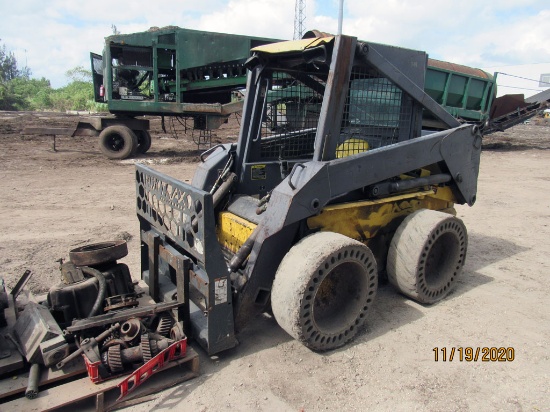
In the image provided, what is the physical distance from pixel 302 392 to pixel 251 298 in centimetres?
73

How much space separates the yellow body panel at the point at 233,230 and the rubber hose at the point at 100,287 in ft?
3.54

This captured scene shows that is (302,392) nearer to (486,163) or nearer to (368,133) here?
(368,133)

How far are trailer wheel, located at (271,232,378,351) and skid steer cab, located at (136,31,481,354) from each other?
10 mm

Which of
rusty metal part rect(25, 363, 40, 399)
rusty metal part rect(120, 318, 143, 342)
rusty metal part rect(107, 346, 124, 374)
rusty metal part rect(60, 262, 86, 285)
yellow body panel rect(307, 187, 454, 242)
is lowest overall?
rusty metal part rect(25, 363, 40, 399)

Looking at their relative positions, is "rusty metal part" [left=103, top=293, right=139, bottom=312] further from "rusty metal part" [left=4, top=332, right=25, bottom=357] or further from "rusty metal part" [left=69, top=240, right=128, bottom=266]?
"rusty metal part" [left=4, top=332, right=25, bottom=357]

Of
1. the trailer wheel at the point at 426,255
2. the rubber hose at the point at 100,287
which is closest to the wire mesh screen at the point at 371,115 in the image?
the trailer wheel at the point at 426,255

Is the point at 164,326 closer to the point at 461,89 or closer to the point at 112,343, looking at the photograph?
the point at 112,343

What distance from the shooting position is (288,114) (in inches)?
173

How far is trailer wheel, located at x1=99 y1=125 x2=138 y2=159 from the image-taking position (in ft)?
40.7

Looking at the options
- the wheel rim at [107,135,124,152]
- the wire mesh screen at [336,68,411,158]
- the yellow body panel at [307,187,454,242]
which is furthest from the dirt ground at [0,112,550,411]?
the wheel rim at [107,135,124,152]

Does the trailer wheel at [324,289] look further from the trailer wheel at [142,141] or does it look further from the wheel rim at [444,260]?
the trailer wheel at [142,141]

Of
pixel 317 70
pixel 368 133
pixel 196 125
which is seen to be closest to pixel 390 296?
pixel 368 133

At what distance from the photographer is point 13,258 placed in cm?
494

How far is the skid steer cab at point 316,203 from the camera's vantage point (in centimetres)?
309
